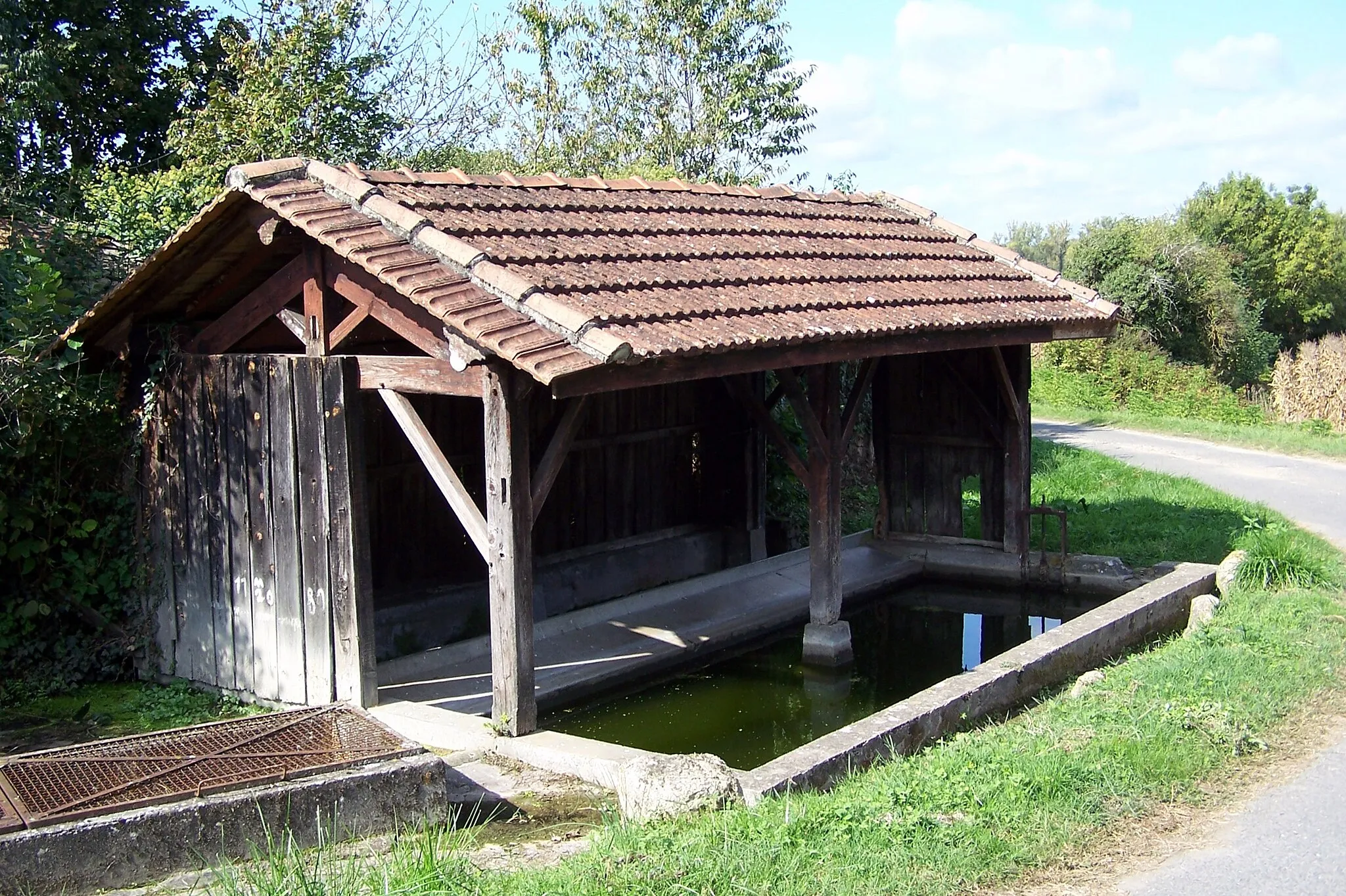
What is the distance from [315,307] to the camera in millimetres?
7141

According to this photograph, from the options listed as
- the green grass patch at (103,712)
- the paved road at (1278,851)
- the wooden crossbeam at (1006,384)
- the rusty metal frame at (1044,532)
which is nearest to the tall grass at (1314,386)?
the rusty metal frame at (1044,532)

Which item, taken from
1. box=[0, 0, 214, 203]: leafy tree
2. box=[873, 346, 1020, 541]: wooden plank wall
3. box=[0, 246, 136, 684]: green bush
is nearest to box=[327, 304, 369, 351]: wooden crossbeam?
box=[0, 246, 136, 684]: green bush

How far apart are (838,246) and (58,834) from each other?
7080mm

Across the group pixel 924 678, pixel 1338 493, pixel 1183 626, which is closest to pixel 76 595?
pixel 924 678

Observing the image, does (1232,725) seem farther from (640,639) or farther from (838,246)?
(838,246)

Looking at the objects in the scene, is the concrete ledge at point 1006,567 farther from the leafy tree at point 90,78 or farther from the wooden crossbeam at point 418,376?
the leafy tree at point 90,78

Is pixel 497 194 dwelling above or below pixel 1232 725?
above

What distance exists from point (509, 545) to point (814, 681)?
10.3 feet

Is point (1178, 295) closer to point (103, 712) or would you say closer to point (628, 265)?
point (628, 265)

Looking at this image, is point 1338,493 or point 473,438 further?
point 1338,493

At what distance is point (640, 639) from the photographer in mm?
9016

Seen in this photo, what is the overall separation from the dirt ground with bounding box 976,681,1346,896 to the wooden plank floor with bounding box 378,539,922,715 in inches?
151

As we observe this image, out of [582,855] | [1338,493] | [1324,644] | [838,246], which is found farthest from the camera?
[1338,493]

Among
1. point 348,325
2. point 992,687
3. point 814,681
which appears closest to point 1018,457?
point 814,681
